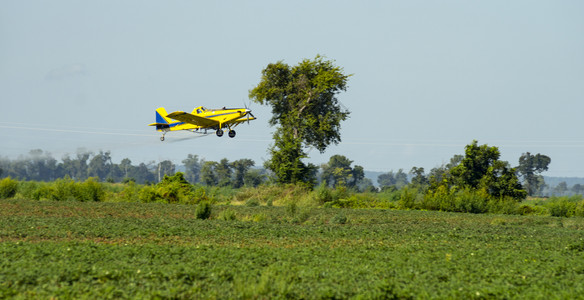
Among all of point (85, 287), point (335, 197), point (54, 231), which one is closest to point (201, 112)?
point (335, 197)

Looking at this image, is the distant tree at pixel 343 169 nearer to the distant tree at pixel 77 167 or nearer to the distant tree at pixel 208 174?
the distant tree at pixel 208 174

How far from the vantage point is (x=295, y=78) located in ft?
204

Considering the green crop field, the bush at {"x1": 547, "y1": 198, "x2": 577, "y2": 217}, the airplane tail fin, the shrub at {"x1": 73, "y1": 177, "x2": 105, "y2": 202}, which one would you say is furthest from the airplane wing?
the bush at {"x1": 547, "y1": 198, "x2": 577, "y2": 217}

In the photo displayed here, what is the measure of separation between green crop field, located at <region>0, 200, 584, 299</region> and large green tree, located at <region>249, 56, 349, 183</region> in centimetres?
3309

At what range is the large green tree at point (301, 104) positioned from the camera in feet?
188

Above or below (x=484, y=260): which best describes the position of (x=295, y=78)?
above

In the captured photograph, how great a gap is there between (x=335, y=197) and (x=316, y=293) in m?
32.8

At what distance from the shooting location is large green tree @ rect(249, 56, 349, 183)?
188 ft

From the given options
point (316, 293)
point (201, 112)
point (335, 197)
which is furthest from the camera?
point (335, 197)

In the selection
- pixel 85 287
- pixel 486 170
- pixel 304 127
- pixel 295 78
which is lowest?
pixel 85 287

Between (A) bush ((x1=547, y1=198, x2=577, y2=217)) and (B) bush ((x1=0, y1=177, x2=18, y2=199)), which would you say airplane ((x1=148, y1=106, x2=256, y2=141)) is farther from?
(A) bush ((x1=547, y1=198, x2=577, y2=217))

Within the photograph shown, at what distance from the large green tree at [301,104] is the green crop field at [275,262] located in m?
33.1

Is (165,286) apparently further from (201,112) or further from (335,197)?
(335,197)

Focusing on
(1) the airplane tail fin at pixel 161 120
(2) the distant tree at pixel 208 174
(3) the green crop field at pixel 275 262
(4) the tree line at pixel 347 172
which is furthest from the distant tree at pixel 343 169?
(3) the green crop field at pixel 275 262
